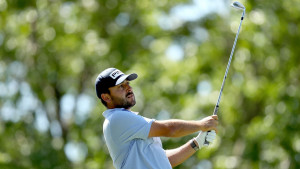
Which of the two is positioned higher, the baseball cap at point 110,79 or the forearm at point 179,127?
the baseball cap at point 110,79

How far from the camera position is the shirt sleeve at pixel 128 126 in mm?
5562

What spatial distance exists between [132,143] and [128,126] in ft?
0.44

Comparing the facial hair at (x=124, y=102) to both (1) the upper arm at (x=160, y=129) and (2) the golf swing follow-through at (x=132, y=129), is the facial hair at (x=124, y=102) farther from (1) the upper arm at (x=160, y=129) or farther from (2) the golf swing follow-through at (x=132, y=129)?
(1) the upper arm at (x=160, y=129)

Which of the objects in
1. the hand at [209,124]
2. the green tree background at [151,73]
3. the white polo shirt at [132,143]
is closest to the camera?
the white polo shirt at [132,143]

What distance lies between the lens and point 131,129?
5598 mm

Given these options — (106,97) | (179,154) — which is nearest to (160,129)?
(106,97)

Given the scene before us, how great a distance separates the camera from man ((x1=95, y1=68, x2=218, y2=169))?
5562 mm

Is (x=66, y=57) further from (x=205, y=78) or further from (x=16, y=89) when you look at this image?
(x=205, y=78)

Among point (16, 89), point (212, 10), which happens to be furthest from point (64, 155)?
point (212, 10)

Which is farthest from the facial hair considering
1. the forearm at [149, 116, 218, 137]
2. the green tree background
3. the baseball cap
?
the green tree background

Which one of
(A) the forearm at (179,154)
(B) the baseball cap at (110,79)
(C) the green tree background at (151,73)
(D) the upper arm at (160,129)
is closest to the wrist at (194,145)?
(A) the forearm at (179,154)

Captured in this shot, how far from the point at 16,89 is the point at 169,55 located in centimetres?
473

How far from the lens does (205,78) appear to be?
53.0 feet

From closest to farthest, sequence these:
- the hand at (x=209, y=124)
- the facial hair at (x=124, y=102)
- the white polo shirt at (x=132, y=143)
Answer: the white polo shirt at (x=132, y=143) < the hand at (x=209, y=124) < the facial hair at (x=124, y=102)
